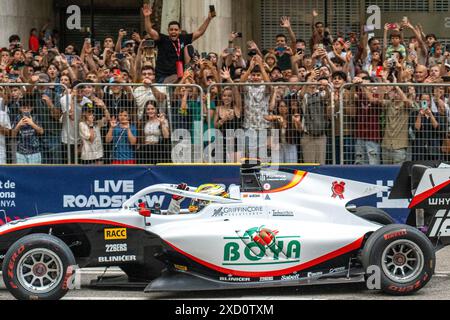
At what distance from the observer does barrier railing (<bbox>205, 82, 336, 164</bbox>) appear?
13977 millimetres

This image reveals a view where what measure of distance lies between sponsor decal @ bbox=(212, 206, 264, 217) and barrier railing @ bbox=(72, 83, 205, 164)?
11.6 feet

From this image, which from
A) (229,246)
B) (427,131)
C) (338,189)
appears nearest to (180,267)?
(229,246)

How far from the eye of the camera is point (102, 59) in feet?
57.0

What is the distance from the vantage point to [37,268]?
1027cm

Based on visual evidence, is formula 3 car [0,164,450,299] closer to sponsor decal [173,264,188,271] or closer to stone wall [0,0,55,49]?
sponsor decal [173,264,188,271]

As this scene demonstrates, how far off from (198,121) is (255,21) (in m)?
8.77

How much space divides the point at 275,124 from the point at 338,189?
3.26m

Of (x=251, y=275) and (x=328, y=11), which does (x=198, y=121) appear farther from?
(x=328, y=11)

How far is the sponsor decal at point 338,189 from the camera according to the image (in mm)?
10828

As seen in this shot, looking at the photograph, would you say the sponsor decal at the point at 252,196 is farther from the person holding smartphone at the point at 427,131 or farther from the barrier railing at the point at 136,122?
the person holding smartphone at the point at 427,131

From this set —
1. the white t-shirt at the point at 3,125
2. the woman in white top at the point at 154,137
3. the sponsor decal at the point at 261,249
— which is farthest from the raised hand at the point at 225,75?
the sponsor decal at the point at 261,249

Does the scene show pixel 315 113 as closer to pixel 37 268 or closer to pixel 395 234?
pixel 395 234

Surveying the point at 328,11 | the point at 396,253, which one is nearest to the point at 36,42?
the point at 328,11

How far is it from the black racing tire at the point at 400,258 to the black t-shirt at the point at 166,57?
20.2ft
